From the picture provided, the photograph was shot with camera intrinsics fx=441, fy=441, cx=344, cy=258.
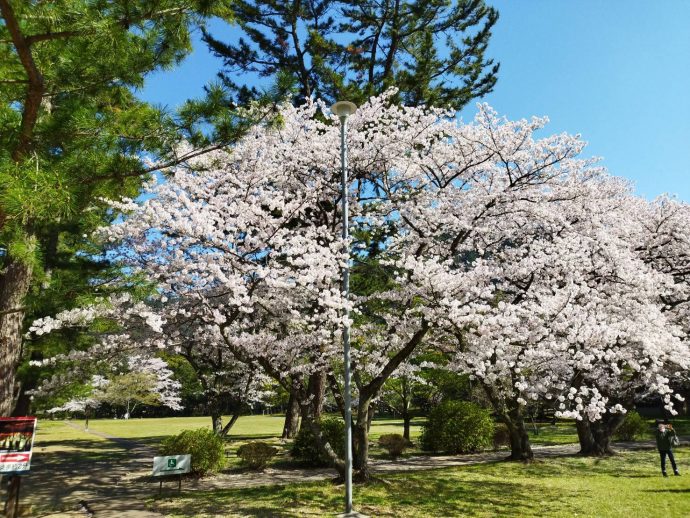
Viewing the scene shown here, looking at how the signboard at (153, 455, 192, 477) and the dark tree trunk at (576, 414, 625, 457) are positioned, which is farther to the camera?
the dark tree trunk at (576, 414, 625, 457)

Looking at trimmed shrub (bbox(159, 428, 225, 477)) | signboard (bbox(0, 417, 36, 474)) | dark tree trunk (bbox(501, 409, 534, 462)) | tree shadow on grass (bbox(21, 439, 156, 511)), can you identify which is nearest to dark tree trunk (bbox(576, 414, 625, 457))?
dark tree trunk (bbox(501, 409, 534, 462))

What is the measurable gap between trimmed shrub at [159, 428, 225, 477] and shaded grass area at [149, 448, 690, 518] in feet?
6.18

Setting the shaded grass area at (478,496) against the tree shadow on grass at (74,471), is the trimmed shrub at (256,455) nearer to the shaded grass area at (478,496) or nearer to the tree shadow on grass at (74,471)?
the shaded grass area at (478,496)

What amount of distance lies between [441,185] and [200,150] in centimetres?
646

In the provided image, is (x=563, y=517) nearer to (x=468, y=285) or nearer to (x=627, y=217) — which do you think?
(x=468, y=285)

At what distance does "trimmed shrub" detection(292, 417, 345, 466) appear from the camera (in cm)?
1264

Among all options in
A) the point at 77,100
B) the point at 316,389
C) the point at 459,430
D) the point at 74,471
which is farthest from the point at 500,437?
the point at 77,100

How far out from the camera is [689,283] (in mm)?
14336

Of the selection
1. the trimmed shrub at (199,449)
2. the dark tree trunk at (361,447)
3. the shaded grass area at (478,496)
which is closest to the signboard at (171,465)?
the shaded grass area at (478,496)

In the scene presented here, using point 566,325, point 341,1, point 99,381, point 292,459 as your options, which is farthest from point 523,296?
point 99,381

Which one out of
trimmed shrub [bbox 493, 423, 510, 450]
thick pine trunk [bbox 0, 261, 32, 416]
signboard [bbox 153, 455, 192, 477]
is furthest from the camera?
trimmed shrub [bbox 493, 423, 510, 450]

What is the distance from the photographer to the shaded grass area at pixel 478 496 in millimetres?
7707

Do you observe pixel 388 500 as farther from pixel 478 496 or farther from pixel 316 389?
pixel 316 389

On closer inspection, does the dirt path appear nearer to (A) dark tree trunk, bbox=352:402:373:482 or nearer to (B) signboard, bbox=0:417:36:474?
(A) dark tree trunk, bbox=352:402:373:482
